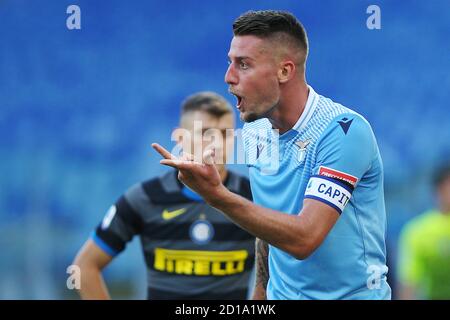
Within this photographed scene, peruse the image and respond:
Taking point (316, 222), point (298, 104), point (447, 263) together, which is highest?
point (298, 104)

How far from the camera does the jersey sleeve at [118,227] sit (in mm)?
4488

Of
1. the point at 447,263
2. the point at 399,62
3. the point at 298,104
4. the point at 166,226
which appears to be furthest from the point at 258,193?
the point at 399,62

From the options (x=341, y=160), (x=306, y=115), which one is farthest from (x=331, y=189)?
(x=306, y=115)

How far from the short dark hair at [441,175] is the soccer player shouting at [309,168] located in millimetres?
2760

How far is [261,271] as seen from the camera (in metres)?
3.61

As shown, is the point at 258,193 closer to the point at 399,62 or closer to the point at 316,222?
the point at 316,222

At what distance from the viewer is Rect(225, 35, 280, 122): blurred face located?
9.84 ft

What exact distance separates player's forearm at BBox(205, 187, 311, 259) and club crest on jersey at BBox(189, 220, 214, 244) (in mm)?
1872

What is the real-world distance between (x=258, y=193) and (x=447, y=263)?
110 inches

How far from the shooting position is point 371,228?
3.01 meters

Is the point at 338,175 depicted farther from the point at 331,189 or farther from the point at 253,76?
the point at 253,76

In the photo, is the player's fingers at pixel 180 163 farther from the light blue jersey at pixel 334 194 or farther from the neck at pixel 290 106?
the neck at pixel 290 106

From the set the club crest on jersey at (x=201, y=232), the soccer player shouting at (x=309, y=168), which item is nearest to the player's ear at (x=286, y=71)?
the soccer player shouting at (x=309, y=168)

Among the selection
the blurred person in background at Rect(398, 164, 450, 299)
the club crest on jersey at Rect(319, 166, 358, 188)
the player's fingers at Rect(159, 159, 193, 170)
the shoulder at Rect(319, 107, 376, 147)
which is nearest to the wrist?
the player's fingers at Rect(159, 159, 193, 170)
